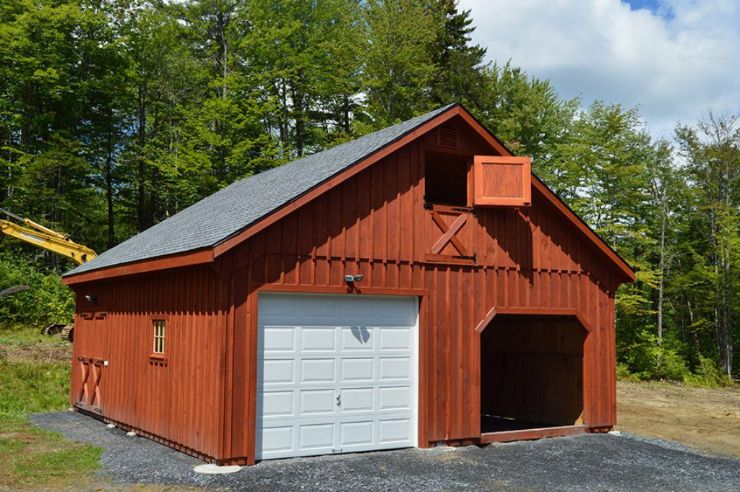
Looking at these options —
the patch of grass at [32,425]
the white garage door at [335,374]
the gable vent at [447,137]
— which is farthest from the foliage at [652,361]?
the patch of grass at [32,425]

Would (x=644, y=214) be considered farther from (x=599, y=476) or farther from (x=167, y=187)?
(x=599, y=476)

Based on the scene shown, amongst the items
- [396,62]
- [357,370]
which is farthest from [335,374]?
[396,62]

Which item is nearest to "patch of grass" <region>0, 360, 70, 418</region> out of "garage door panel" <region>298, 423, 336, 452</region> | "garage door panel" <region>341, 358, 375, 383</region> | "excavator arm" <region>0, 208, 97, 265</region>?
"excavator arm" <region>0, 208, 97, 265</region>

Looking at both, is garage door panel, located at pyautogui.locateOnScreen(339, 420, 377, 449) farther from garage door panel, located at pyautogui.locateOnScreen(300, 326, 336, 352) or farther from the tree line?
the tree line

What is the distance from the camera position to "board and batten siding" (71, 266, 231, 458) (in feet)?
32.8

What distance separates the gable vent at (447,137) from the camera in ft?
40.8

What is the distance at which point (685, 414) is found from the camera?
1828 cm

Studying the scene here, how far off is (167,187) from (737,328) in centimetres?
2914

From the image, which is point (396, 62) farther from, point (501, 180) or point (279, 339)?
point (279, 339)

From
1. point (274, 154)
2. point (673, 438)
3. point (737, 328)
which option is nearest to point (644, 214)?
point (737, 328)

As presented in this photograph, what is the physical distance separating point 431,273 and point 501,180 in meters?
2.11

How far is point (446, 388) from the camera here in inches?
469

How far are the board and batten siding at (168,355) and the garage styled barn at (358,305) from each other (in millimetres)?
38

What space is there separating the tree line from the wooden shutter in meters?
18.8
